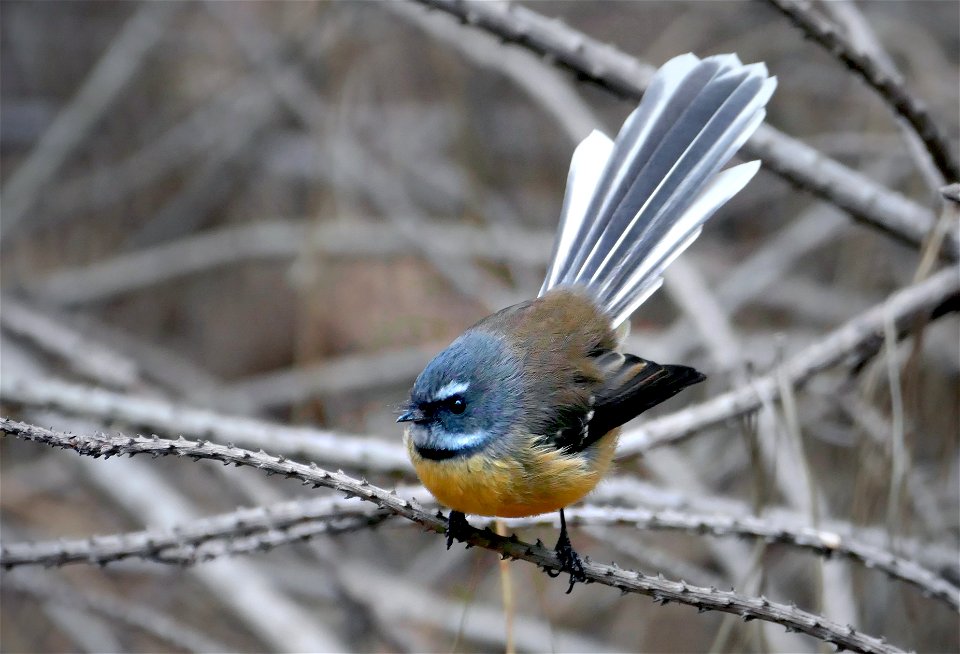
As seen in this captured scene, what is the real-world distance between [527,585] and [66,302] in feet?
8.81

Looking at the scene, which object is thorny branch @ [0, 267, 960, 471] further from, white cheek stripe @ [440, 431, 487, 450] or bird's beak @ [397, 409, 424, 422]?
bird's beak @ [397, 409, 424, 422]

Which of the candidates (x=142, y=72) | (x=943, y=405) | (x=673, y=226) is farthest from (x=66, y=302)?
(x=943, y=405)

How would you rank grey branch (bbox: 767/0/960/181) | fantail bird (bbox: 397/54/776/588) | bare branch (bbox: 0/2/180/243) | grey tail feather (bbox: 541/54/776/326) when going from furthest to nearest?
bare branch (bbox: 0/2/180/243) < grey tail feather (bbox: 541/54/776/326) < grey branch (bbox: 767/0/960/181) < fantail bird (bbox: 397/54/776/588)

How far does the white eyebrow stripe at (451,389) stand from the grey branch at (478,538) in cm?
37

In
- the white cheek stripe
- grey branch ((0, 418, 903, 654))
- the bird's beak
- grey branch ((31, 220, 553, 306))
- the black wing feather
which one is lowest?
grey branch ((0, 418, 903, 654))

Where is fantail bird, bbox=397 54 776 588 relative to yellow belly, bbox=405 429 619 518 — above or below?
above

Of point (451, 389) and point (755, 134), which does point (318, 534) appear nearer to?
point (451, 389)

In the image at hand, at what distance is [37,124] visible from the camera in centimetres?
610

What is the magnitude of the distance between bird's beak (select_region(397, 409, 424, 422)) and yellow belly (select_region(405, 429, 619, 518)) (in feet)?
0.23

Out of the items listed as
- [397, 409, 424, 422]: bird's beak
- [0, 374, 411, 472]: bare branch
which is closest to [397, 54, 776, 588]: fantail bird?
[397, 409, 424, 422]: bird's beak

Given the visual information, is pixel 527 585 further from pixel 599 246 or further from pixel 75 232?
pixel 75 232

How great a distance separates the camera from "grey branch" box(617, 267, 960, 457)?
8.52ft

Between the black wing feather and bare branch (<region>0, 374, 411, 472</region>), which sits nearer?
the black wing feather

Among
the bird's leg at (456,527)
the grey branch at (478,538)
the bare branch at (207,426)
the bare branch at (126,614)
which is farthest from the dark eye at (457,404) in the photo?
the bare branch at (126,614)
